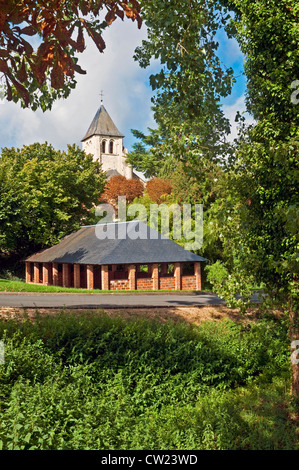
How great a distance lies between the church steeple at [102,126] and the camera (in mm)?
86125

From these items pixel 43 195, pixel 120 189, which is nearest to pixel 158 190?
pixel 120 189

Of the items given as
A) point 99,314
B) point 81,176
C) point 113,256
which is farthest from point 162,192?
point 99,314

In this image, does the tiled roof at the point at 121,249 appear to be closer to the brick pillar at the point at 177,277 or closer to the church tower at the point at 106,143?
the brick pillar at the point at 177,277

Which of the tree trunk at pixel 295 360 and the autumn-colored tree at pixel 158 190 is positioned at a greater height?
the autumn-colored tree at pixel 158 190

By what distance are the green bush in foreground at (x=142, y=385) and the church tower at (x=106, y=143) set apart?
233 feet

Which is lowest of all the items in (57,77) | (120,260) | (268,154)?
(120,260)

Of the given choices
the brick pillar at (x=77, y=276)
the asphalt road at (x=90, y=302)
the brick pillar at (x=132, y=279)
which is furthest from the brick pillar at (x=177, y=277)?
the brick pillar at (x=77, y=276)

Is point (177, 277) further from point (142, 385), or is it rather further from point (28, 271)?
point (142, 385)

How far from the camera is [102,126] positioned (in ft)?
285

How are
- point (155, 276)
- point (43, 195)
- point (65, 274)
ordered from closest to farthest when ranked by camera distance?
point (155, 276) → point (65, 274) → point (43, 195)

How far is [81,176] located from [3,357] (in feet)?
110

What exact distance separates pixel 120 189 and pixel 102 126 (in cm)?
3576

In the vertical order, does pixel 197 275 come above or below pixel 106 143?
below

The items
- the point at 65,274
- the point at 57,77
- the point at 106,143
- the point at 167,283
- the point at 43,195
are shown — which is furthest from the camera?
the point at 106,143
